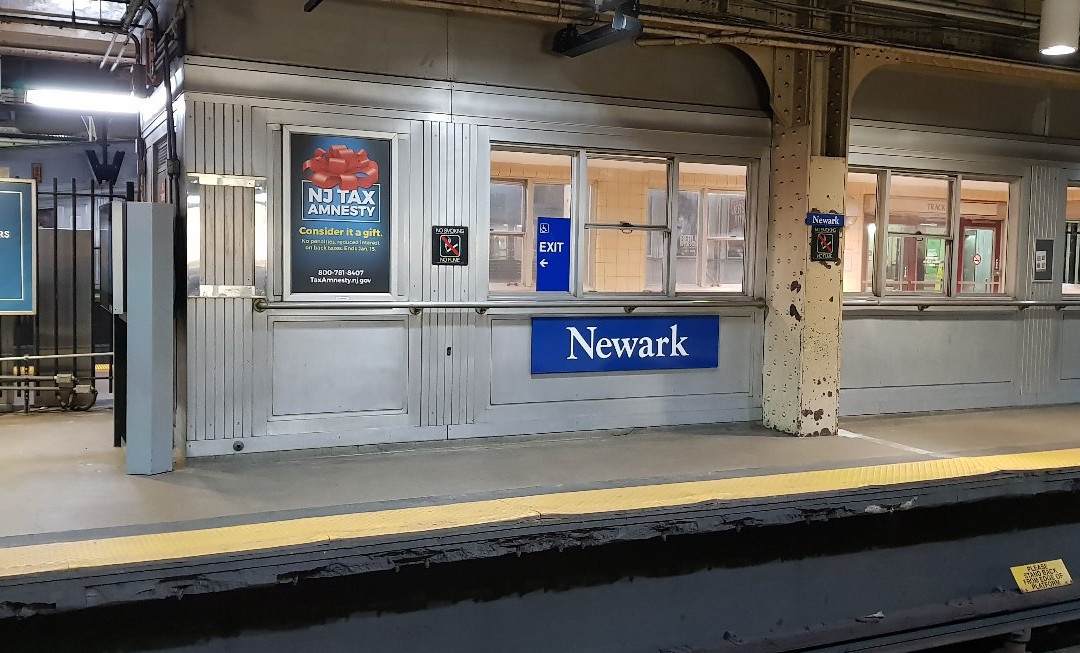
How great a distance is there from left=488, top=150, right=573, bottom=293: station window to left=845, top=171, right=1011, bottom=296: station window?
9.26 ft

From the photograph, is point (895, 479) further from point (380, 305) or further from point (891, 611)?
point (380, 305)

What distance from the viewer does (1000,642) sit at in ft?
15.3

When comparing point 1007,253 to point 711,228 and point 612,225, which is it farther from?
point 612,225

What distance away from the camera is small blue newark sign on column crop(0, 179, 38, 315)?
6.58 m

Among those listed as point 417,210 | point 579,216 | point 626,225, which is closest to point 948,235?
point 626,225

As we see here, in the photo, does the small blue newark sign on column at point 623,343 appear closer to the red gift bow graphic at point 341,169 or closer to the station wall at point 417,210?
the station wall at point 417,210

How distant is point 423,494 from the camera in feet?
15.0

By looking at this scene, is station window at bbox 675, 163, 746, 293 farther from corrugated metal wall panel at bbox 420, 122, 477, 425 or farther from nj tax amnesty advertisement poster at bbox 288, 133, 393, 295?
nj tax amnesty advertisement poster at bbox 288, 133, 393, 295

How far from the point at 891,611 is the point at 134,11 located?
6027 millimetres

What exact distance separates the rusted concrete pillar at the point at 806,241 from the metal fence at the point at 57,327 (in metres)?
5.31

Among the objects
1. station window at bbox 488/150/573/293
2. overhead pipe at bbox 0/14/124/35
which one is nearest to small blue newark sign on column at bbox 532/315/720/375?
station window at bbox 488/150/573/293

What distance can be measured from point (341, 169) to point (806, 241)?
347 centimetres

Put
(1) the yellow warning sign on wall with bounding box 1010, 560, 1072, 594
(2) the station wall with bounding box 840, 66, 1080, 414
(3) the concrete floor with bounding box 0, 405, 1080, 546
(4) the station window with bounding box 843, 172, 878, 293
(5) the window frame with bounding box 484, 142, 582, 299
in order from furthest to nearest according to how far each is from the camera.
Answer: (4) the station window with bounding box 843, 172, 878, 293
(2) the station wall with bounding box 840, 66, 1080, 414
(5) the window frame with bounding box 484, 142, 582, 299
(1) the yellow warning sign on wall with bounding box 1010, 560, 1072, 594
(3) the concrete floor with bounding box 0, 405, 1080, 546

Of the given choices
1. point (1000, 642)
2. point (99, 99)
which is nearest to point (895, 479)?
point (1000, 642)
